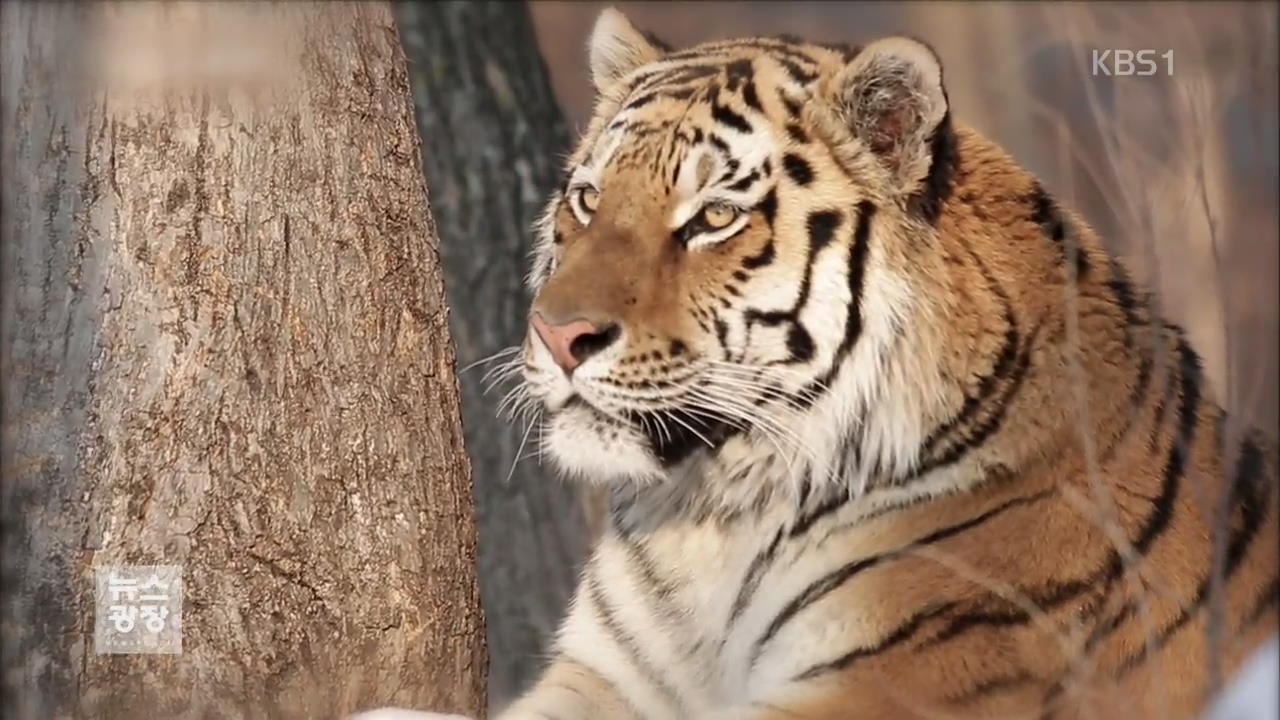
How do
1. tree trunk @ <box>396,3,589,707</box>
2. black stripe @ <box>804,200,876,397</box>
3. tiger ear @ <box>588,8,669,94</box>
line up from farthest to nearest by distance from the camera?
tree trunk @ <box>396,3,589,707</box> → tiger ear @ <box>588,8,669,94</box> → black stripe @ <box>804,200,876,397</box>

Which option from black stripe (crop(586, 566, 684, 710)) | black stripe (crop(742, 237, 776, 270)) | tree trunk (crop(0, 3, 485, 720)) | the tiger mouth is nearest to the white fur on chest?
black stripe (crop(586, 566, 684, 710))

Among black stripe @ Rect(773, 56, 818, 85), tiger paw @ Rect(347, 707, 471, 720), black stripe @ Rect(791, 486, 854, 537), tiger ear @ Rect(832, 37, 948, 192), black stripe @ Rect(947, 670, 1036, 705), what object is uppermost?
black stripe @ Rect(773, 56, 818, 85)

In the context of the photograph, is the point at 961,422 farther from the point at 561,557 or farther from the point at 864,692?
the point at 561,557

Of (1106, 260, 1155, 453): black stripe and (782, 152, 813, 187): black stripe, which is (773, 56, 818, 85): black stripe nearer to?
(782, 152, 813, 187): black stripe

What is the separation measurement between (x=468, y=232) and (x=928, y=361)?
142cm

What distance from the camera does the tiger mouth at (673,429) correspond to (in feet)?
7.07

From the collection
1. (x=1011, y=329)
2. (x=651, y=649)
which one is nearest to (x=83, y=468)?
(x=651, y=649)

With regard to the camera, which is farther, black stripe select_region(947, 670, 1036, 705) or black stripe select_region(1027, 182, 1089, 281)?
black stripe select_region(1027, 182, 1089, 281)

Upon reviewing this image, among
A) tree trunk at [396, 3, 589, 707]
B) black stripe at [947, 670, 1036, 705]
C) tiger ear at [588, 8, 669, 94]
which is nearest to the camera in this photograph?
black stripe at [947, 670, 1036, 705]

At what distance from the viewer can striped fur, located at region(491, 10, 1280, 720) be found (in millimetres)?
2076

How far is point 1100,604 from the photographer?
6.89ft

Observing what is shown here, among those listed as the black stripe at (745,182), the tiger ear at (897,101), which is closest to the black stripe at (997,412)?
the tiger ear at (897,101)

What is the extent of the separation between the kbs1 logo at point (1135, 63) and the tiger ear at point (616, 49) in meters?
0.66

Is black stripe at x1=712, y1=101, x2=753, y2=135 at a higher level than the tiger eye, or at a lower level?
higher
